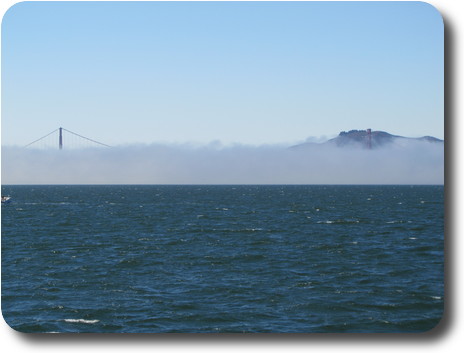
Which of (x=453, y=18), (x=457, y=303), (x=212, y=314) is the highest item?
(x=453, y=18)

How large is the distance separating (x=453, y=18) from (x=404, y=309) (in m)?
10.8

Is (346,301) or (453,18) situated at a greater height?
(453,18)

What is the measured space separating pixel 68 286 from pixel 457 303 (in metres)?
17.1

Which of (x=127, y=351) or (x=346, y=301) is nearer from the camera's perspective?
(x=127, y=351)

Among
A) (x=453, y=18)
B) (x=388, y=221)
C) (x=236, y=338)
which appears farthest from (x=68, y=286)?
(x=388, y=221)

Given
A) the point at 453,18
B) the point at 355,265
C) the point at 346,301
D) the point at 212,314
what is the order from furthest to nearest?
the point at 355,265, the point at 346,301, the point at 212,314, the point at 453,18

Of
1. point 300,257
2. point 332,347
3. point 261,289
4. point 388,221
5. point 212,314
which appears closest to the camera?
point 332,347

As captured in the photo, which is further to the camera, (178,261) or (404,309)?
(178,261)

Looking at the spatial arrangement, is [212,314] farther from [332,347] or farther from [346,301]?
[332,347]

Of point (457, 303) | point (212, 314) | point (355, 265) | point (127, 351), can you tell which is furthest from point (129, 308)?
point (355, 265)

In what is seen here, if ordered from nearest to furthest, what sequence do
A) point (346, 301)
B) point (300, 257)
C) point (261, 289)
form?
point (346, 301) < point (261, 289) < point (300, 257)

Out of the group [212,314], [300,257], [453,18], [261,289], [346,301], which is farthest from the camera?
[300,257]

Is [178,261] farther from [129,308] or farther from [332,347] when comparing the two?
[332,347]

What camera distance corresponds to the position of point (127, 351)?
13.6 meters
